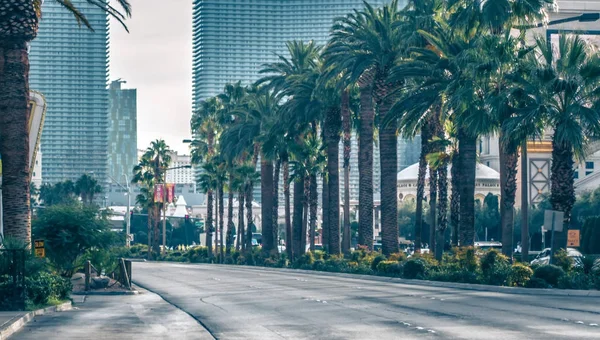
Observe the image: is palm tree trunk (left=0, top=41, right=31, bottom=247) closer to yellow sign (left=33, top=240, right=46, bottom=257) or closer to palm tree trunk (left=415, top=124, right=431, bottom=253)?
yellow sign (left=33, top=240, right=46, bottom=257)

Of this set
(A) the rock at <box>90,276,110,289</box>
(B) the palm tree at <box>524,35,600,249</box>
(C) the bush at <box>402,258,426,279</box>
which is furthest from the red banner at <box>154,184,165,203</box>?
(B) the palm tree at <box>524,35,600,249</box>

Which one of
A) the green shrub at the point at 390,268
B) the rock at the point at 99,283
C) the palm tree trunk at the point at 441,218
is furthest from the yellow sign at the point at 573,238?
the rock at the point at 99,283

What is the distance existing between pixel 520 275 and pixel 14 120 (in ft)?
63.3

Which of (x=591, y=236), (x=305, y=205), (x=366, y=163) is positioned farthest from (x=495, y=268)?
(x=305, y=205)

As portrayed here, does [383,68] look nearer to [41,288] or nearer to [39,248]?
[39,248]

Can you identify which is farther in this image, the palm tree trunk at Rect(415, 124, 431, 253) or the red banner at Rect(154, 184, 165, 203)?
the red banner at Rect(154, 184, 165, 203)

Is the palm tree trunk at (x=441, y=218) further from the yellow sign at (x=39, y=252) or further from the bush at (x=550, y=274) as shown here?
the yellow sign at (x=39, y=252)

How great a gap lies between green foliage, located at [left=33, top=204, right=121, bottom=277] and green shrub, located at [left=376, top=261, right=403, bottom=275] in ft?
46.5

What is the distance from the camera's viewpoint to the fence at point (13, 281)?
29094 millimetres

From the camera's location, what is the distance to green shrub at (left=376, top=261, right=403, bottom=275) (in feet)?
172

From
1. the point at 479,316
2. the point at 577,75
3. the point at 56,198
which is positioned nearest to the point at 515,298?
the point at 479,316

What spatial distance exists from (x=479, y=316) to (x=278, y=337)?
632 cm

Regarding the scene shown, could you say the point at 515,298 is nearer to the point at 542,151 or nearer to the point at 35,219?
the point at 35,219

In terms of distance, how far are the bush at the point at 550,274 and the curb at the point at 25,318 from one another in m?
16.8
